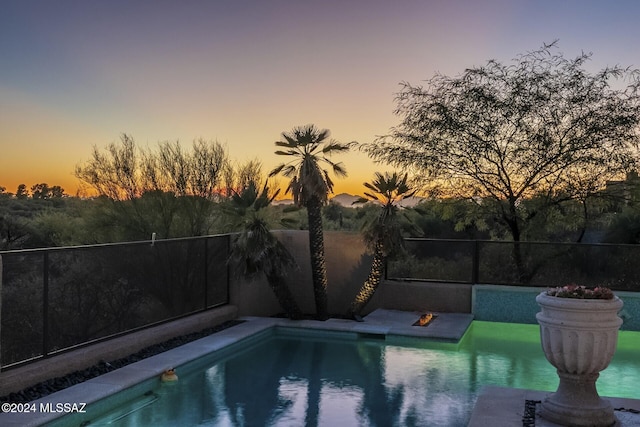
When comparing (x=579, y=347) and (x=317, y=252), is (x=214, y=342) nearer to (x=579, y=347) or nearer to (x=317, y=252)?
(x=317, y=252)

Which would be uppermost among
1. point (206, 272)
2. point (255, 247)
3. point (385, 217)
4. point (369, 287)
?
point (385, 217)

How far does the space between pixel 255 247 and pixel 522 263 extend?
18.7 feet

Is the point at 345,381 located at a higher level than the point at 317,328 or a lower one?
lower

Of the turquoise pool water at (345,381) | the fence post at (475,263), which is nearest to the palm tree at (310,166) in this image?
the turquoise pool water at (345,381)

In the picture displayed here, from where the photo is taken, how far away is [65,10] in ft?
52.5

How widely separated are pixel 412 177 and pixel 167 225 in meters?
6.51

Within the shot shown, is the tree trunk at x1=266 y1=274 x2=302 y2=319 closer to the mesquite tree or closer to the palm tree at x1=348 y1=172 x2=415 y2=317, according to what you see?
the palm tree at x1=348 y1=172 x2=415 y2=317

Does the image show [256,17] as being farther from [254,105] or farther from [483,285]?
[483,285]

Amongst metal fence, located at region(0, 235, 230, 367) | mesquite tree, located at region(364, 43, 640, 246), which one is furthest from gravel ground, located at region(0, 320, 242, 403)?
mesquite tree, located at region(364, 43, 640, 246)

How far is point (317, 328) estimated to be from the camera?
1051cm

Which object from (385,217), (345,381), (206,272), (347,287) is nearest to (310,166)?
(385,217)

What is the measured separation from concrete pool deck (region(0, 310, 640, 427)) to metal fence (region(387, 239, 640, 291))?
1003 mm

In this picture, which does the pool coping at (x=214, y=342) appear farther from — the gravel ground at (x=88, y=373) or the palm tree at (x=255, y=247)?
the palm tree at (x=255, y=247)

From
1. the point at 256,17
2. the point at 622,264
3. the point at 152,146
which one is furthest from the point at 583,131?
the point at 152,146
